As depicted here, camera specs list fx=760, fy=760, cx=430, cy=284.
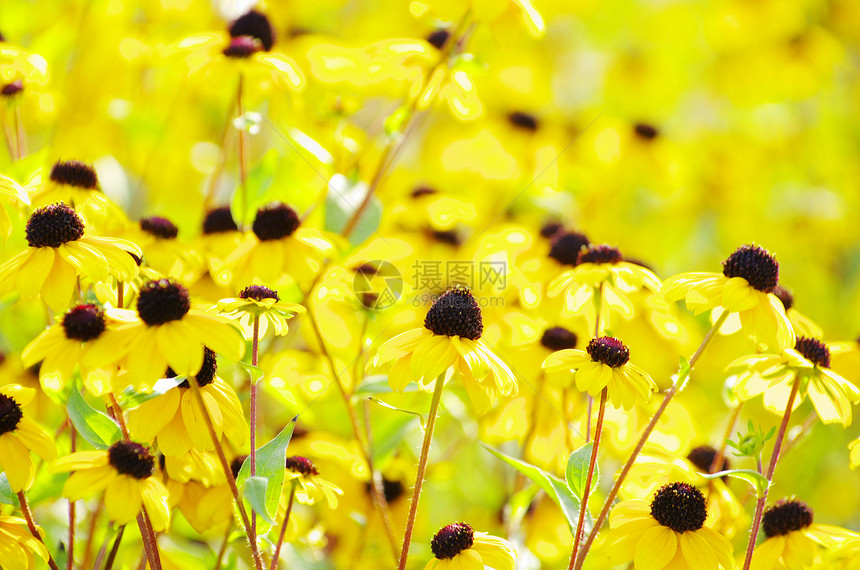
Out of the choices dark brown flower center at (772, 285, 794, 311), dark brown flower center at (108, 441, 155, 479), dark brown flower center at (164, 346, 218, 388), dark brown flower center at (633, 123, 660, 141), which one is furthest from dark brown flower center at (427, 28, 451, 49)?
dark brown flower center at (108, 441, 155, 479)

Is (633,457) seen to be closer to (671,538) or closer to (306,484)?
(671,538)

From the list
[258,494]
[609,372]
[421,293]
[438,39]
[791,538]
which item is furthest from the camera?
[438,39]

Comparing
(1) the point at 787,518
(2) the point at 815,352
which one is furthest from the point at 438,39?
(1) the point at 787,518

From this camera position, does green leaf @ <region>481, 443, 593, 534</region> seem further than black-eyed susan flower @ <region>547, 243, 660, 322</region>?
No

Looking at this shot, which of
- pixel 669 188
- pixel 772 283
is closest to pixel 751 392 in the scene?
pixel 772 283

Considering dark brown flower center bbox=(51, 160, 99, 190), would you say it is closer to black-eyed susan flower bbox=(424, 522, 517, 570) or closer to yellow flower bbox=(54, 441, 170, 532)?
yellow flower bbox=(54, 441, 170, 532)

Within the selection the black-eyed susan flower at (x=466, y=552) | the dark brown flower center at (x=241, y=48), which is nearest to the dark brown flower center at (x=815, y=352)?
the black-eyed susan flower at (x=466, y=552)

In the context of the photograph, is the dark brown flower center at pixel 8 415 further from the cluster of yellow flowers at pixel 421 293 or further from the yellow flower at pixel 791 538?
the yellow flower at pixel 791 538
